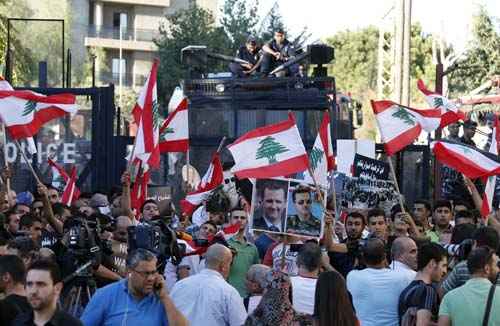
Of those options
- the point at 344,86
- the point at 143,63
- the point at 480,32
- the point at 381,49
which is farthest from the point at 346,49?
the point at 381,49

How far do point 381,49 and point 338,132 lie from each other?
410 inches

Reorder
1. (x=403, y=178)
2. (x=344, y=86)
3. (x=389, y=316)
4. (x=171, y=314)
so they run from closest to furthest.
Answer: (x=171, y=314), (x=389, y=316), (x=403, y=178), (x=344, y=86)

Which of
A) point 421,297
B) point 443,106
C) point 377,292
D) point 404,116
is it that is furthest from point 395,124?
point 421,297

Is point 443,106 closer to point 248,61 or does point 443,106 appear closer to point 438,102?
point 438,102

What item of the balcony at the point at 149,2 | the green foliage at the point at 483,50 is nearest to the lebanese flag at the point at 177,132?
the green foliage at the point at 483,50

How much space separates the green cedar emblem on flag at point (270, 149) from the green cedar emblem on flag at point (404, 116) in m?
3.08

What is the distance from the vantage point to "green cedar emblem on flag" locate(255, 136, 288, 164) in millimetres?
12258

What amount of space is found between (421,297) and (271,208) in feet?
9.46

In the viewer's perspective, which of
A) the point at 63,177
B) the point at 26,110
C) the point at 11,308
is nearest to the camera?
the point at 11,308

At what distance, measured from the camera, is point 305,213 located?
1205 cm

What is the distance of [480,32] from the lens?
48625 millimetres

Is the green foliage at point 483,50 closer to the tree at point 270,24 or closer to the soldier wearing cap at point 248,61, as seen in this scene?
the tree at point 270,24

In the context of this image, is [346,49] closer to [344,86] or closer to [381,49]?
[344,86]

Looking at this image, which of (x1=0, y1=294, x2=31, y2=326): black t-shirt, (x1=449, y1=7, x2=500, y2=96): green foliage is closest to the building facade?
(x1=449, y1=7, x2=500, y2=96): green foliage
